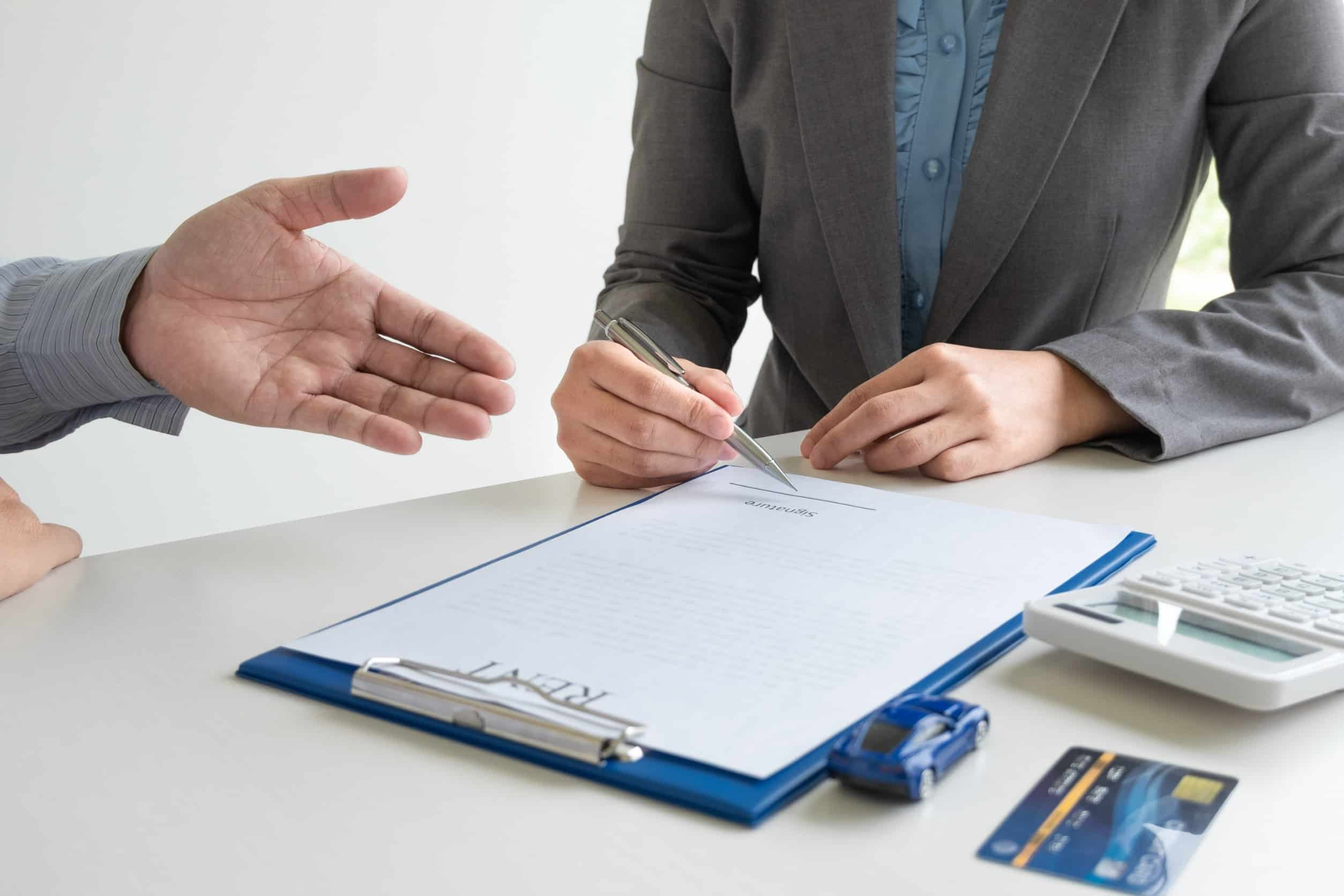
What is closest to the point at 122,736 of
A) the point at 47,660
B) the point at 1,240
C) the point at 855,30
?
the point at 47,660

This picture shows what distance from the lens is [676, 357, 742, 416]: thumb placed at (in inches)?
35.3

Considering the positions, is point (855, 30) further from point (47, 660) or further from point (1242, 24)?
point (47, 660)

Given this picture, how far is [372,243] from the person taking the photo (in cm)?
253

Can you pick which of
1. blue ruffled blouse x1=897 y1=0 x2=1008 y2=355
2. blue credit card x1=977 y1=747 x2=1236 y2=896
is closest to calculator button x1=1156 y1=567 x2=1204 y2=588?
blue credit card x1=977 y1=747 x2=1236 y2=896

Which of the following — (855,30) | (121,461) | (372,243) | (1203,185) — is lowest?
(121,461)

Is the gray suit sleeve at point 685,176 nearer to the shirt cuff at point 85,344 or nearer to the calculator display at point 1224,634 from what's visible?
the shirt cuff at point 85,344

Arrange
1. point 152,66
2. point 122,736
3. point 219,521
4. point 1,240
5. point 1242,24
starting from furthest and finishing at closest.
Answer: point 219,521 < point 152,66 < point 1,240 < point 1242,24 < point 122,736

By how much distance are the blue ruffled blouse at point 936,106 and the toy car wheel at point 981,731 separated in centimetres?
85

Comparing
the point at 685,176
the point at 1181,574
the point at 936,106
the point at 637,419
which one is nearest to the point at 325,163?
the point at 685,176

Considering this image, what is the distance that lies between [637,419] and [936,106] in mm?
612

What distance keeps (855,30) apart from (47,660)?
0.98 metres

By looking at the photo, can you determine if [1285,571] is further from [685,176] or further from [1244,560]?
[685,176]

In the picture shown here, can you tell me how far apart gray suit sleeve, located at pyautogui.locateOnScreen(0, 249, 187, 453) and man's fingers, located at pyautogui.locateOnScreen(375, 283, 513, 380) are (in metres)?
0.19
